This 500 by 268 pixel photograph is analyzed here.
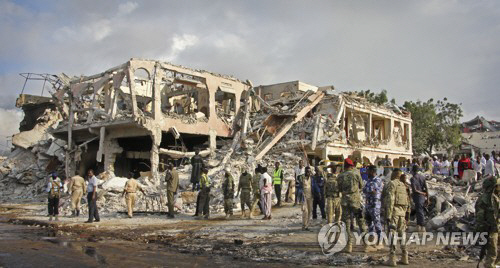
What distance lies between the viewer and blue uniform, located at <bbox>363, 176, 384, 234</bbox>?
699 cm

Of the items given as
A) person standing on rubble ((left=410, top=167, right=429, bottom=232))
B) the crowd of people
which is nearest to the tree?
the crowd of people

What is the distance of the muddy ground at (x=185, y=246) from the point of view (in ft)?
20.7

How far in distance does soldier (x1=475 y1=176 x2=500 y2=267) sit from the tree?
34226 millimetres

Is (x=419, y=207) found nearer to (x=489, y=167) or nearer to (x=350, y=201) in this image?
(x=350, y=201)

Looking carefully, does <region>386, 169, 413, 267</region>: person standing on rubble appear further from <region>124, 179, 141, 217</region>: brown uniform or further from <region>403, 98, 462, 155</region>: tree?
<region>403, 98, 462, 155</region>: tree

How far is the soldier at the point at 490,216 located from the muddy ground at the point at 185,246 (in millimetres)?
733

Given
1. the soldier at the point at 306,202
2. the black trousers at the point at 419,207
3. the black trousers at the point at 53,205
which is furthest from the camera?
the black trousers at the point at 53,205

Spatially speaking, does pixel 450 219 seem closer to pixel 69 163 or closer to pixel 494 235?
pixel 494 235

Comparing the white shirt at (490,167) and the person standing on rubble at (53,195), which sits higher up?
the white shirt at (490,167)

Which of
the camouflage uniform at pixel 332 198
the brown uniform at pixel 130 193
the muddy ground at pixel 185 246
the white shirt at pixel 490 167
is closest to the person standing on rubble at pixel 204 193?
the muddy ground at pixel 185 246

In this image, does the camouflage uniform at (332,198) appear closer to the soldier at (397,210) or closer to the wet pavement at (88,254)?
the soldier at (397,210)

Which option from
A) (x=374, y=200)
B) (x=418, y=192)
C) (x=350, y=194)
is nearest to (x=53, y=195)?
(x=350, y=194)

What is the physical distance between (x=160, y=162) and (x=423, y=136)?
27267 mm

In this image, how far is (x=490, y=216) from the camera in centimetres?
532
